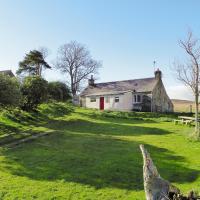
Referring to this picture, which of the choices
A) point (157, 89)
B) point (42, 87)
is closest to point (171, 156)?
point (42, 87)

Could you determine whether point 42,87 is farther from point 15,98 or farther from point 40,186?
point 40,186

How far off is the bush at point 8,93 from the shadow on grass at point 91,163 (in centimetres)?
597

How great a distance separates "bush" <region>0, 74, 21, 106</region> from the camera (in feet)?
89.2

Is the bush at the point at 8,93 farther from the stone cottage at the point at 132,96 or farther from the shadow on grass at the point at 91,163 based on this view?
the stone cottage at the point at 132,96

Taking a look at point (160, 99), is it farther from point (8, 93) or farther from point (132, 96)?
point (8, 93)

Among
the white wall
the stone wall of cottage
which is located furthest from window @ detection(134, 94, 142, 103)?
the stone wall of cottage

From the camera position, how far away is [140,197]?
12562mm

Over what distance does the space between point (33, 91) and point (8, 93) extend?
10.7 metres

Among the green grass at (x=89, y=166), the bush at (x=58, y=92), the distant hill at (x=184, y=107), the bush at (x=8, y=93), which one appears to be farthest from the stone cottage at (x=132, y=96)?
the green grass at (x=89, y=166)

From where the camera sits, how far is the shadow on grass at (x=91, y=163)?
48.6 feet

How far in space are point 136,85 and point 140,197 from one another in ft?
175

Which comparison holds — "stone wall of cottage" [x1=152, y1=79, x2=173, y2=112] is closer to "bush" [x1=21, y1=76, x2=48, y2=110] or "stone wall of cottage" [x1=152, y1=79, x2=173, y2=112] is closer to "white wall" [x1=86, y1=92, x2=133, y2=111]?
"white wall" [x1=86, y1=92, x2=133, y2=111]

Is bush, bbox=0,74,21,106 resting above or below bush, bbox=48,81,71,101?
below

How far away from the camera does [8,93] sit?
27391mm
